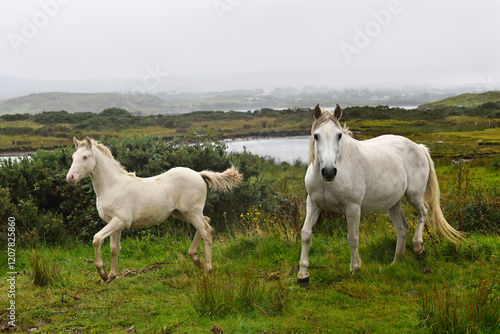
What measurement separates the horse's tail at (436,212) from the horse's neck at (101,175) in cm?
528

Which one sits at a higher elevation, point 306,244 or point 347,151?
point 347,151

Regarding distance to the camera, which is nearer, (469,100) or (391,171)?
(391,171)

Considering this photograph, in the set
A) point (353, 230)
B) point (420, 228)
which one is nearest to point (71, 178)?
point (353, 230)

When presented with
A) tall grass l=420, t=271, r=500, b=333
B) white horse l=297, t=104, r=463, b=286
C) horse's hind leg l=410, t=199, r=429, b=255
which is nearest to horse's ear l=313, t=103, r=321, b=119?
white horse l=297, t=104, r=463, b=286

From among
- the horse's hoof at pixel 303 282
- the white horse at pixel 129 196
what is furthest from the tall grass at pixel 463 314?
the white horse at pixel 129 196

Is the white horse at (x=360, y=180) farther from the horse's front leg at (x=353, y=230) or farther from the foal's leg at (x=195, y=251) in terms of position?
the foal's leg at (x=195, y=251)

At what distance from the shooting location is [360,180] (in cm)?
564

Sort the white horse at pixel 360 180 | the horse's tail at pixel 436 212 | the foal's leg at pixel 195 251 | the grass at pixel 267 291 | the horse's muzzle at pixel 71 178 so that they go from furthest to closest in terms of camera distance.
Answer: the horse's tail at pixel 436 212 < the foal's leg at pixel 195 251 < the horse's muzzle at pixel 71 178 < the white horse at pixel 360 180 < the grass at pixel 267 291

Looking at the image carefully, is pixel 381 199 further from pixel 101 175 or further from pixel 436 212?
pixel 101 175

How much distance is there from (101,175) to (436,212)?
559 cm

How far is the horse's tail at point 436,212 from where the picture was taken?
671cm

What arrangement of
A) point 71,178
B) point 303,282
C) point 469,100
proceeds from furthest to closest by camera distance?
point 469,100, point 303,282, point 71,178

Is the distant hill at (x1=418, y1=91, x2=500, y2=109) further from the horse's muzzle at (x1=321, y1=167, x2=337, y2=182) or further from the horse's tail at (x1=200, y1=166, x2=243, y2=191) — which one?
the horse's muzzle at (x1=321, y1=167, x2=337, y2=182)

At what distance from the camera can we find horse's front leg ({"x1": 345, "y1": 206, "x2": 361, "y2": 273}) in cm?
553
